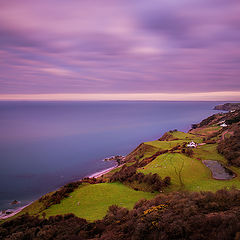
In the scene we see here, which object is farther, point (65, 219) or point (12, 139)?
point (12, 139)

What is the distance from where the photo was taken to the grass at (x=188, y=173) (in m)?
21.0

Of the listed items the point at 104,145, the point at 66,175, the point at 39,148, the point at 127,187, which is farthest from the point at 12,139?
the point at 127,187

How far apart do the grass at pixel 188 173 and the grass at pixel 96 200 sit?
4.99 meters

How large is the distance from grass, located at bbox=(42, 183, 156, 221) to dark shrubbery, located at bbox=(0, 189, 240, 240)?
12.1 ft

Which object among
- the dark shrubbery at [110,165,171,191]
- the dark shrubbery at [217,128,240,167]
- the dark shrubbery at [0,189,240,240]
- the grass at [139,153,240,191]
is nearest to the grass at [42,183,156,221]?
the dark shrubbery at [110,165,171,191]

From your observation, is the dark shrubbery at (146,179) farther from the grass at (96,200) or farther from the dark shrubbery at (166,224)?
the dark shrubbery at (166,224)

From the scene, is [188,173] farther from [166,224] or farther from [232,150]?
[166,224]

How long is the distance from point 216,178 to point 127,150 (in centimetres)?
4213

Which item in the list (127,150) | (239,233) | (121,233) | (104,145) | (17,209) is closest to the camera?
(239,233)

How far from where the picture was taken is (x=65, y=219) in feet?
47.8

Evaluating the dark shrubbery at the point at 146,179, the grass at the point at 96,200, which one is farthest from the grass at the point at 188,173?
the grass at the point at 96,200

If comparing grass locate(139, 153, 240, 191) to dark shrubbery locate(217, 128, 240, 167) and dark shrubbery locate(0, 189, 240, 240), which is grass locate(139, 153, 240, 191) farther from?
dark shrubbery locate(0, 189, 240, 240)

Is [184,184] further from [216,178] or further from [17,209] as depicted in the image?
[17,209]

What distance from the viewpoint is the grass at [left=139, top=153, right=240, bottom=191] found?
68.8 feet
